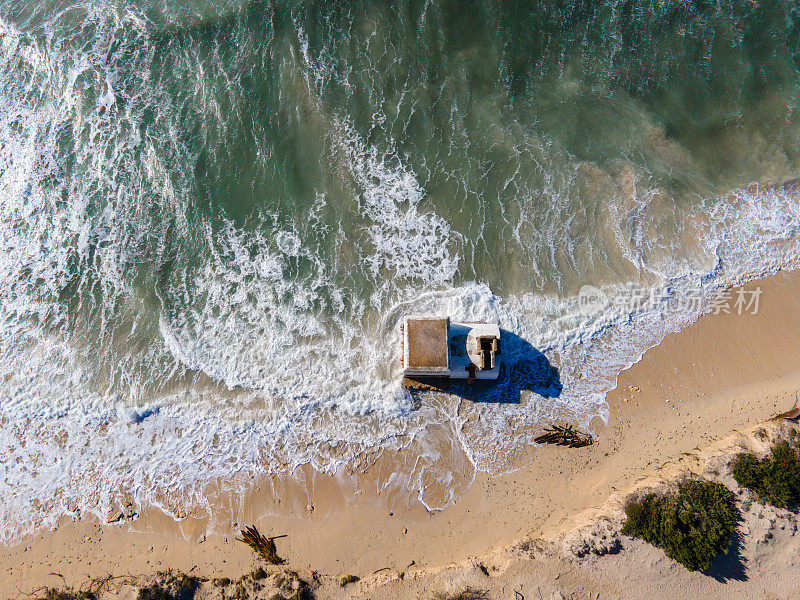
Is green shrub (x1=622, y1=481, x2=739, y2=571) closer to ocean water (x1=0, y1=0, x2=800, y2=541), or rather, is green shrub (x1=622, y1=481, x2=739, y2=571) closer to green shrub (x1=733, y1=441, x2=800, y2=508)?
green shrub (x1=733, y1=441, x2=800, y2=508)

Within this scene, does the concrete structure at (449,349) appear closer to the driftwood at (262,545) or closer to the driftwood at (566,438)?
the driftwood at (566,438)

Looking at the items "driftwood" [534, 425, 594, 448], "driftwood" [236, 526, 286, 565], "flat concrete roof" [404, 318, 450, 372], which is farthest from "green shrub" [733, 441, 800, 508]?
"driftwood" [236, 526, 286, 565]

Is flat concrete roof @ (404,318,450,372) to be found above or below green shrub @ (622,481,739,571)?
above

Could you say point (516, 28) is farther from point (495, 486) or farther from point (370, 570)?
point (370, 570)

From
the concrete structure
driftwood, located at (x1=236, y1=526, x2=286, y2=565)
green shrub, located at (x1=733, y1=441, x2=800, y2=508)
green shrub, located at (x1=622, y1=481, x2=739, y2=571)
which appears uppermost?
the concrete structure

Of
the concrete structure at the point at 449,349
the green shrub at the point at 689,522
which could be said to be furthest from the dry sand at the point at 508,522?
the concrete structure at the point at 449,349

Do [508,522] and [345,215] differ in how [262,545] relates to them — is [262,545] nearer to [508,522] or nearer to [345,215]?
[508,522]
